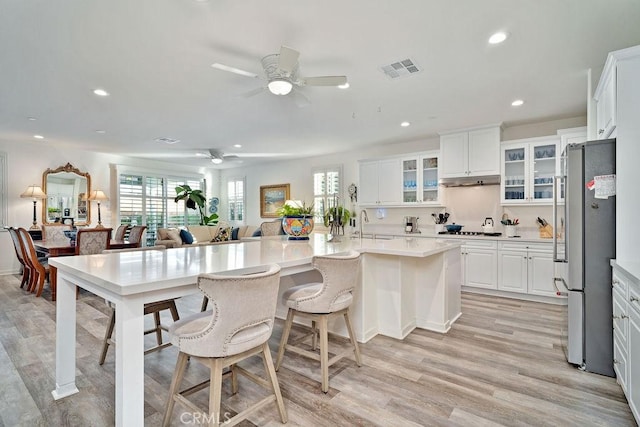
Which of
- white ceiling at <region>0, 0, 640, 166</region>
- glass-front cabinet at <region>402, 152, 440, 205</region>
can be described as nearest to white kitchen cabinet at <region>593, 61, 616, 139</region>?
white ceiling at <region>0, 0, 640, 166</region>

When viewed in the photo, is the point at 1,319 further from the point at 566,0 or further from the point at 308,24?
the point at 566,0

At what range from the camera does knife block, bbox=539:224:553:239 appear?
15.1ft

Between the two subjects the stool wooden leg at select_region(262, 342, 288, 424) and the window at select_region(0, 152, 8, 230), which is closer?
the stool wooden leg at select_region(262, 342, 288, 424)

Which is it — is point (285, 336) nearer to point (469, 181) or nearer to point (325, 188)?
Answer: point (469, 181)

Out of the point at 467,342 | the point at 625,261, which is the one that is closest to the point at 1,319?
the point at 467,342

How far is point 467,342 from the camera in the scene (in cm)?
297

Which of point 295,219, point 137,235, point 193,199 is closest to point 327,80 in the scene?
point 295,219

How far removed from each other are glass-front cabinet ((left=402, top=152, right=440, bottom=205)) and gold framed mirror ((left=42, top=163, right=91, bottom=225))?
22.3 ft

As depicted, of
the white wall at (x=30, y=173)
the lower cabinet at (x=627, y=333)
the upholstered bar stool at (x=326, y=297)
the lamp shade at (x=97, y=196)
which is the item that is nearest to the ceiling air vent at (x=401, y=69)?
the upholstered bar stool at (x=326, y=297)

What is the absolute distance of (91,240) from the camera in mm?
4590

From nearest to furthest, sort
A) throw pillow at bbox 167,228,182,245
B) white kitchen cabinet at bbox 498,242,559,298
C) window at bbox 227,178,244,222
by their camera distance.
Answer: white kitchen cabinet at bbox 498,242,559,298, throw pillow at bbox 167,228,182,245, window at bbox 227,178,244,222

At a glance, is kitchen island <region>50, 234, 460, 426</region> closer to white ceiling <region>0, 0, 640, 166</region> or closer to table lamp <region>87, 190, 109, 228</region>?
white ceiling <region>0, 0, 640, 166</region>

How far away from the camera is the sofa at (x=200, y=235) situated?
6511 mm

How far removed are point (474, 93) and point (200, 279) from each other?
144 inches
